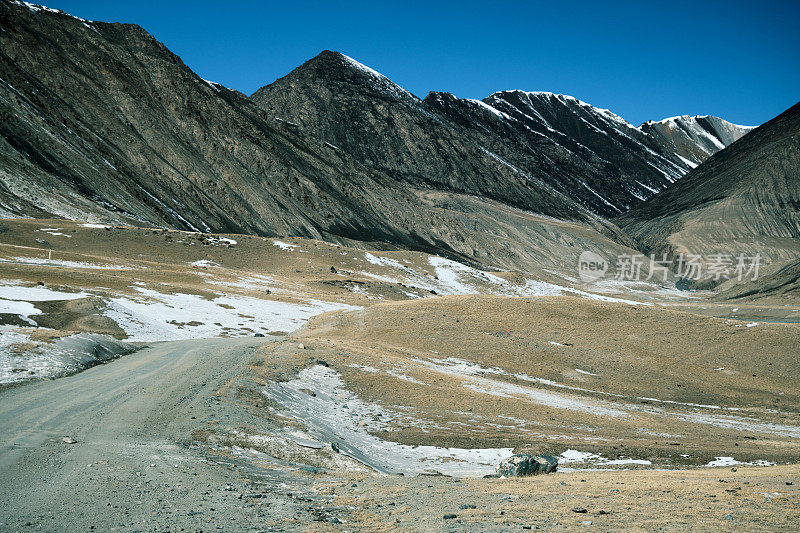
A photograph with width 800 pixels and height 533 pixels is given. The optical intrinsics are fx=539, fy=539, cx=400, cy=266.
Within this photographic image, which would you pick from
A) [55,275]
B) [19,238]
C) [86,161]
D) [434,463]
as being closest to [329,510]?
[434,463]

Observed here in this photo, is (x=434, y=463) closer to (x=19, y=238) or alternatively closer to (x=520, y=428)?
(x=520, y=428)

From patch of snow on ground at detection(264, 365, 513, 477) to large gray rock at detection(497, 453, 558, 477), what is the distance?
37.1 inches

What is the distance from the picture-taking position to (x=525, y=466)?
41.2 feet

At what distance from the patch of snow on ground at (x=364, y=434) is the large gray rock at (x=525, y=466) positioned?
0.94 metres

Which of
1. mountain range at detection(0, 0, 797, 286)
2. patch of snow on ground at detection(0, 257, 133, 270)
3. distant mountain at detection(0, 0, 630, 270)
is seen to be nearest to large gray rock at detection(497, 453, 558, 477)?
patch of snow on ground at detection(0, 257, 133, 270)

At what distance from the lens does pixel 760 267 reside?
147750 mm

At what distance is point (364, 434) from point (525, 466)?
5459mm

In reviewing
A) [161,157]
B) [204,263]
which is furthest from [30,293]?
[161,157]

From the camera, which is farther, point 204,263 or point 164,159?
point 164,159

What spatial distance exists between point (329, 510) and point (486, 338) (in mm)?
26229

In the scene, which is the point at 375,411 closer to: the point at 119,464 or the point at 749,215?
the point at 119,464

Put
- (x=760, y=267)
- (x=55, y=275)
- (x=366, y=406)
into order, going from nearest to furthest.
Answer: (x=366, y=406), (x=55, y=275), (x=760, y=267)

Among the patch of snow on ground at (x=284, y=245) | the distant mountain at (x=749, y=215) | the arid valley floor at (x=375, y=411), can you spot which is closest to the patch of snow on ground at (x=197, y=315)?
the arid valley floor at (x=375, y=411)

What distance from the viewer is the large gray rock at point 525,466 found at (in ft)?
40.9
